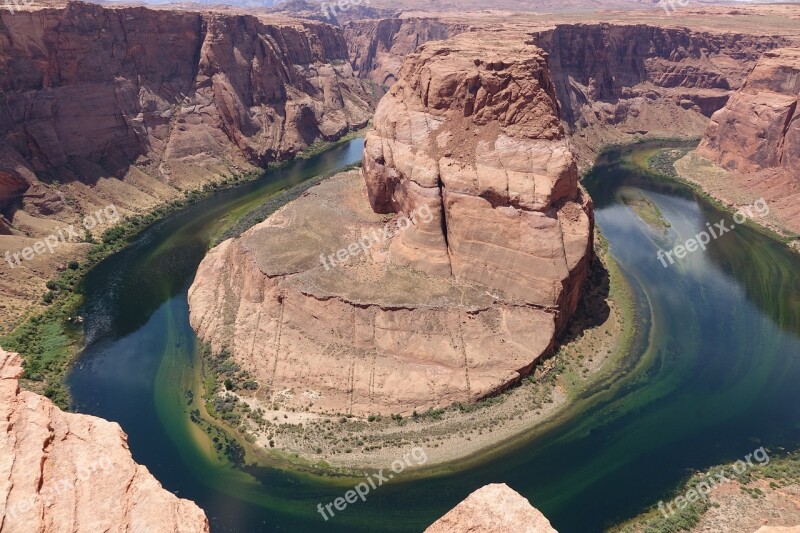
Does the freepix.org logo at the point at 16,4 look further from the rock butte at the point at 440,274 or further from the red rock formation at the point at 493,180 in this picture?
the red rock formation at the point at 493,180

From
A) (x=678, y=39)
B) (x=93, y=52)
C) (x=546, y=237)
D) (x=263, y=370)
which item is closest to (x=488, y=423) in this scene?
(x=546, y=237)

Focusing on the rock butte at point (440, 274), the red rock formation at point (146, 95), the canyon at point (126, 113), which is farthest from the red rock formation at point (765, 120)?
the red rock formation at point (146, 95)

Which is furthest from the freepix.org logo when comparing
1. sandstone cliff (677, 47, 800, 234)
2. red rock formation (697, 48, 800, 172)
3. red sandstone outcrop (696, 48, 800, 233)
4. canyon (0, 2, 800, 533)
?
red rock formation (697, 48, 800, 172)

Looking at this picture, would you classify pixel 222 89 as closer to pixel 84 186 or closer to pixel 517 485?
pixel 84 186

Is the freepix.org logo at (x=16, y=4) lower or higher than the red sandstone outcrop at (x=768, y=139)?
higher

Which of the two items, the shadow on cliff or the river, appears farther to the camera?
the shadow on cliff

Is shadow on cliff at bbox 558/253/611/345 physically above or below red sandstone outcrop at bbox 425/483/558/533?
below

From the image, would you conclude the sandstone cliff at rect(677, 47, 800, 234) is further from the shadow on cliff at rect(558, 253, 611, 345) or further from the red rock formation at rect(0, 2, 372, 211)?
the red rock formation at rect(0, 2, 372, 211)
